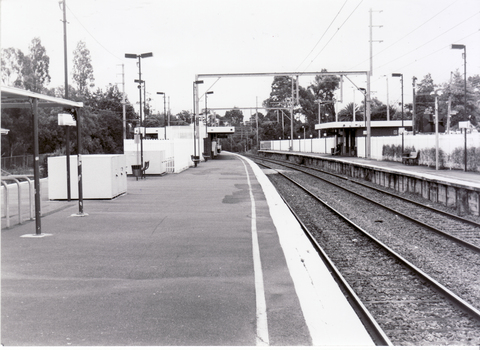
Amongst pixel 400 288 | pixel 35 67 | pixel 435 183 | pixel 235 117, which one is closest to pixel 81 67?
pixel 35 67

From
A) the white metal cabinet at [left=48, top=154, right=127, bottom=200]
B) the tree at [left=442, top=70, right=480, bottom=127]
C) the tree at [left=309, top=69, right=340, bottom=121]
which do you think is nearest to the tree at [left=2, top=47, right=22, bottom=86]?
the white metal cabinet at [left=48, top=154, right=127, bottom=200]

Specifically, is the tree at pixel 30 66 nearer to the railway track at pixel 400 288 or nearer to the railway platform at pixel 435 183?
the railway platform at pixel 435 183

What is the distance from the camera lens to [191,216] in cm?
1275

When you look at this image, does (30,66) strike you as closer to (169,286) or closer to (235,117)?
(169,286)

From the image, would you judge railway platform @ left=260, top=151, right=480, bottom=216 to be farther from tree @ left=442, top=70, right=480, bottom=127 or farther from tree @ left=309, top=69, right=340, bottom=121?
tree @ left=309, top=69, right=340, bottom=121

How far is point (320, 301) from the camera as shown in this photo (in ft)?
20.1

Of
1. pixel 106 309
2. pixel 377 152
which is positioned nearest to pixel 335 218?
pixel 106 309

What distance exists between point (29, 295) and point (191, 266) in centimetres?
222

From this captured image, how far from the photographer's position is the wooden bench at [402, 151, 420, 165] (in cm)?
3313

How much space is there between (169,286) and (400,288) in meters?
3.58

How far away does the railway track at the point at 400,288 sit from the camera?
20.4 ft

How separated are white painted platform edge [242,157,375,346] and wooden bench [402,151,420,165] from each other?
24775 mm

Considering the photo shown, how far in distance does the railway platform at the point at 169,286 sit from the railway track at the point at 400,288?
2.44 feet

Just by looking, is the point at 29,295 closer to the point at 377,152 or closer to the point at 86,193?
the point at 86,193
